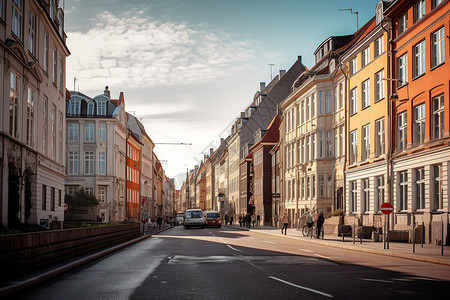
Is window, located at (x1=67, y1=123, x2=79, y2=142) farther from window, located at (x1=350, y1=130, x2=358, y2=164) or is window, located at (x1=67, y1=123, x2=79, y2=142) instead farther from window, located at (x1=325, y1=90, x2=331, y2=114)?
window, located at (x1=350, y1=130, x2=358, y2=164)

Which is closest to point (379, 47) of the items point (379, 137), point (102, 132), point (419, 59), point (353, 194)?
point (379, 137)

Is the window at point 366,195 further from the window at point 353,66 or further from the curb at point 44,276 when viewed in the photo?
the curb at point 44,276

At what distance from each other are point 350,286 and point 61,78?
1235 inches

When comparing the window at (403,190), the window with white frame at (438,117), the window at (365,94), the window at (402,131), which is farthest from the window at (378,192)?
the window with white frame at (438,117)

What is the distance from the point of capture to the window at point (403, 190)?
3134 centimetres

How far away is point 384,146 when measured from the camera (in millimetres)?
34375

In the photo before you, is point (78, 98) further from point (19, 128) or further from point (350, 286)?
point (350, 286)

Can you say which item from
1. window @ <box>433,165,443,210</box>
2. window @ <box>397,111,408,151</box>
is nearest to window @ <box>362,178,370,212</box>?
window @ <box>397,111,408,151</box>

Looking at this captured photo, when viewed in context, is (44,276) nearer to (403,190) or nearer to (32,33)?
(32,33)

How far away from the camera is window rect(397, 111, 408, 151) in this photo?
103ft

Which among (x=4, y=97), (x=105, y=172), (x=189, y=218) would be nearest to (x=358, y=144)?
(x=4, y=97)

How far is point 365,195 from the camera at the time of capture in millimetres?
38188

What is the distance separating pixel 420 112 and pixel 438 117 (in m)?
2.01

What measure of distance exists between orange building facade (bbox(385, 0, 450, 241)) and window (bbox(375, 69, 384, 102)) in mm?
1803
